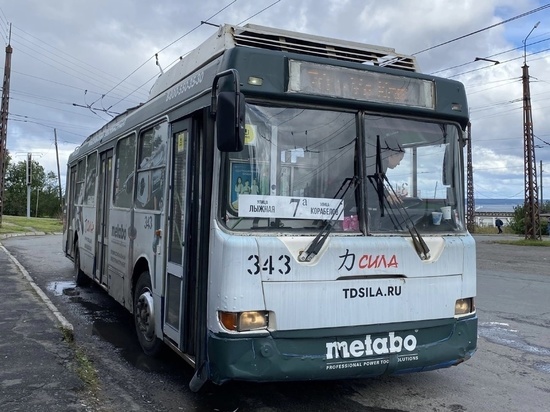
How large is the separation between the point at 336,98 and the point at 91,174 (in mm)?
6674

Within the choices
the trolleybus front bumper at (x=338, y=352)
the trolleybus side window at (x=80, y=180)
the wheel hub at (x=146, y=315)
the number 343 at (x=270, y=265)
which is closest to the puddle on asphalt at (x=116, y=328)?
the wheel hub at (x=146, y=315)

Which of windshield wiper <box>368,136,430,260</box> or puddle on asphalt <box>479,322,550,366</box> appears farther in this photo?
puddle on asphalt <box>479,322,550,366</box>

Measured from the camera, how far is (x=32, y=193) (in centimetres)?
8569

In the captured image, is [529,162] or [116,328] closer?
[116,328]

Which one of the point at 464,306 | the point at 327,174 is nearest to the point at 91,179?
the point at 327,174

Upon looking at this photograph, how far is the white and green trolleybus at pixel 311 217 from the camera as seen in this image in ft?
13.4

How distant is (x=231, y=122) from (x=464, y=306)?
268 cm

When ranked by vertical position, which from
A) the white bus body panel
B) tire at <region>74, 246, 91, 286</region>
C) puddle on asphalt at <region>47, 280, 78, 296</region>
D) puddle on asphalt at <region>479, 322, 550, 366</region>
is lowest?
puddle on asphalt at <region>479, 322, 550, 366</region>

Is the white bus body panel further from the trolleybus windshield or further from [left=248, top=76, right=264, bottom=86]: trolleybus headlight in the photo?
[left=248, top=76, right=264, bottom=86]: trolleybus headlight

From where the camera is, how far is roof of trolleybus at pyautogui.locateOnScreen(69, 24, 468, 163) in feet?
14.2

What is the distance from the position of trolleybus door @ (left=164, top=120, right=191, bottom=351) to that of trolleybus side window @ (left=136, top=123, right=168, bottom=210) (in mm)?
357

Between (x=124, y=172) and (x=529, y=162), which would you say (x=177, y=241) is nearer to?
(x=124, y=172)

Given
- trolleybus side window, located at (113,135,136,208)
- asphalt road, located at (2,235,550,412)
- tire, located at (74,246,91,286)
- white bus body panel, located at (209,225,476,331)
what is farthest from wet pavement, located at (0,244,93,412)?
tire, located at (74,246,91,286)

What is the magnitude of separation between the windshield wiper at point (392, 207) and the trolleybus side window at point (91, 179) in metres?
6.31
